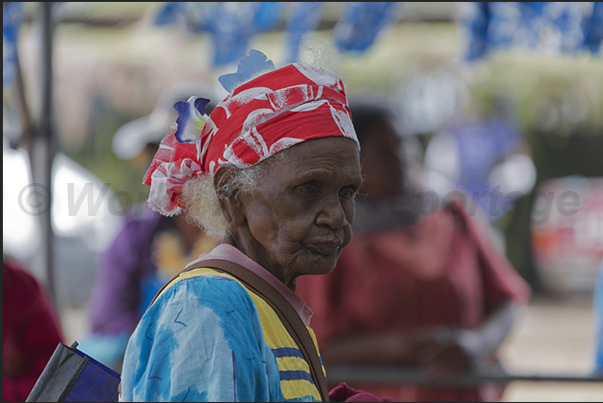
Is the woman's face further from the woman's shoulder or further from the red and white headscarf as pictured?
the woman's shoulder

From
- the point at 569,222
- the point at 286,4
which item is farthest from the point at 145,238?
the point at 569,222

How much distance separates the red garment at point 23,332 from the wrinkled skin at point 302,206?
5.77ft

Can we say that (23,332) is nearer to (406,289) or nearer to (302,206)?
(406,289)

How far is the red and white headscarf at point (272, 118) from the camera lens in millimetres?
1273

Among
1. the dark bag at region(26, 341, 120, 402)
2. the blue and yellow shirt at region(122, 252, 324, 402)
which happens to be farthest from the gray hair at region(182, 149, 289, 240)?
the dark bag at region(26, 341, 120, 402)

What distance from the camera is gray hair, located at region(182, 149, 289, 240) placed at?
1303mm

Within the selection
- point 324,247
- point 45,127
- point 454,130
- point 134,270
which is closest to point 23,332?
point 134,270

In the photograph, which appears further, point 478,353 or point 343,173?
point 478,353

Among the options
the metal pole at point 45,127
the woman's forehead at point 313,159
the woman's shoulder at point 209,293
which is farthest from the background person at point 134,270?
the woman's shoulder at point 209,293

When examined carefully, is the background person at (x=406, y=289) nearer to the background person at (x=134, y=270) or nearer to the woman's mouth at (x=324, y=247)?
the background person at (x=134, y=270)

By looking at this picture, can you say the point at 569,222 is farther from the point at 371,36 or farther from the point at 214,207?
the point at 214,207

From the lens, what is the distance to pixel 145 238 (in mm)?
3729

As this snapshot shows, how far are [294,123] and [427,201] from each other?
7.38 feet

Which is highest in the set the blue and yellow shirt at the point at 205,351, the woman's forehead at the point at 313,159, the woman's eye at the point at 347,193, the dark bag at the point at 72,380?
the woman's forehead at the point at 313,159
